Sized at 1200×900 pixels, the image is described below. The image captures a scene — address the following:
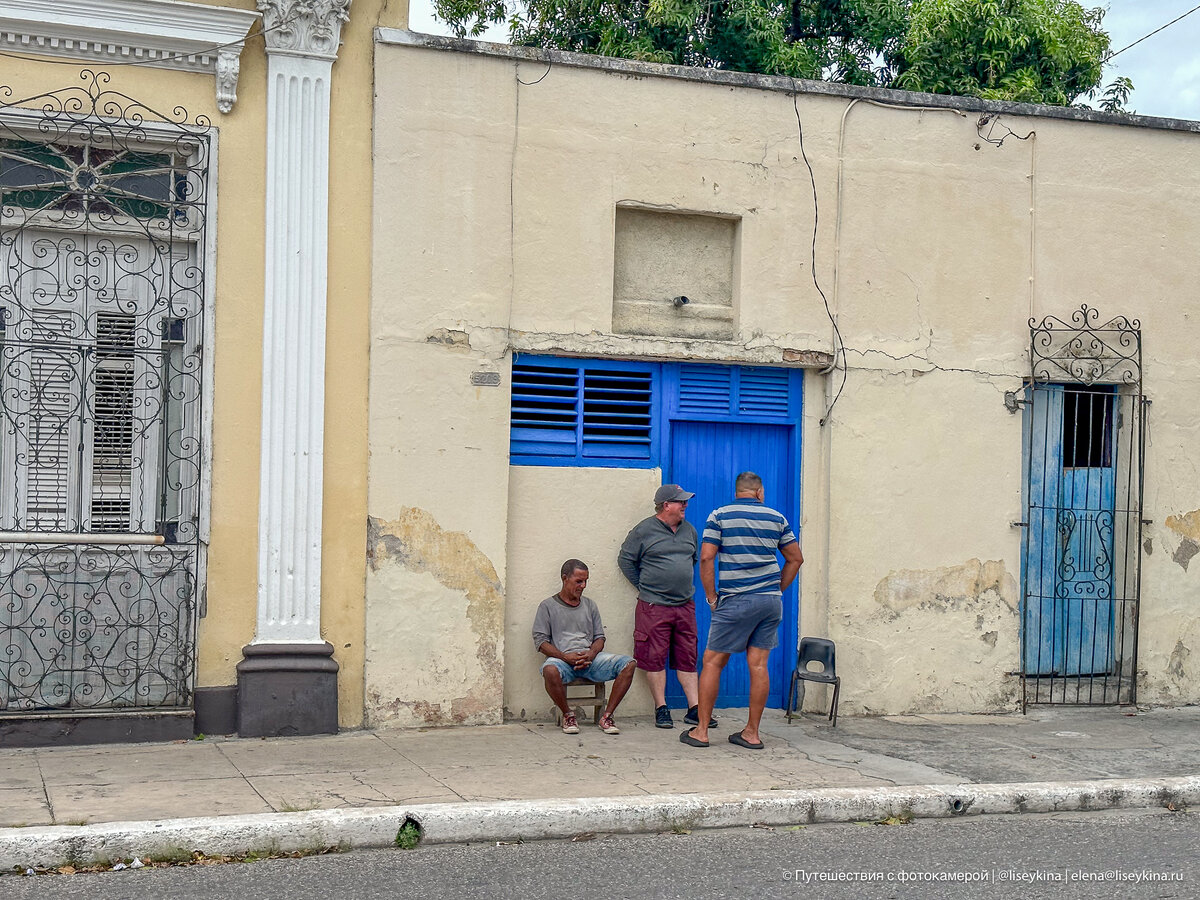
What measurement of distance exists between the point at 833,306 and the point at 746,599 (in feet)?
8.29

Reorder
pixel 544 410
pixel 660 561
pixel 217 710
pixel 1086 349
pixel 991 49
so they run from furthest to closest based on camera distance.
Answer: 1. pixel 991 49
2. pixel 1086 349
3. pixel 544 410
4. pixel 660 561
5. pixel 217 710

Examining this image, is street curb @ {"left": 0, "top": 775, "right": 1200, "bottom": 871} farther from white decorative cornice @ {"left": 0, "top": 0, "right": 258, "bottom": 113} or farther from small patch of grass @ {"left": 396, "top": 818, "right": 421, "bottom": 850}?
white decorative cornice @ {"left": 0, "top": 0, "right": 258, "bottom": 113}

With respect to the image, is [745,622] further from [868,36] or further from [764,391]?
[868,36]

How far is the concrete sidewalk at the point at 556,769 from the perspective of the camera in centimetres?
591

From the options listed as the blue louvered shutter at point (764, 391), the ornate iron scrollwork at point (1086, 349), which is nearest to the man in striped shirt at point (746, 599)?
the blue louvered shutter at point (764, 391)

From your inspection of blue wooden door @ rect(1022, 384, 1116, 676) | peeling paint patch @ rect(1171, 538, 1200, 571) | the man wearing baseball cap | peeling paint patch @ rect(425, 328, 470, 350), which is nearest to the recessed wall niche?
peeling paint patch @ rect(425, 328, 470, 350)

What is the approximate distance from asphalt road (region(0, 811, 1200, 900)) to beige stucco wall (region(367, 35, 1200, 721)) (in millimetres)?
2739

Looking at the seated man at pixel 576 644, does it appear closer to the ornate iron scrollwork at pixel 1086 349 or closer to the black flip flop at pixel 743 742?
the black flip flop at pixel 743 742

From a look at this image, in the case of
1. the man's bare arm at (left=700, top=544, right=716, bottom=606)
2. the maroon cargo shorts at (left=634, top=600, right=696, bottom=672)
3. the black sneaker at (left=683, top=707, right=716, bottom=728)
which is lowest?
the black sneaker at (left=683, top=707, right=716, bottom=728)

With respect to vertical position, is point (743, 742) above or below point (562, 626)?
below

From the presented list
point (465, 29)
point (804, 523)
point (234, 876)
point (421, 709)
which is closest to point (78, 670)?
point (421, 709)

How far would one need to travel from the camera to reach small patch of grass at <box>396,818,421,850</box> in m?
5.60

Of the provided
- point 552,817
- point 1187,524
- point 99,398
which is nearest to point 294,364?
point 99,398

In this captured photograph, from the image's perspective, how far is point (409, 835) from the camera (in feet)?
18.5
